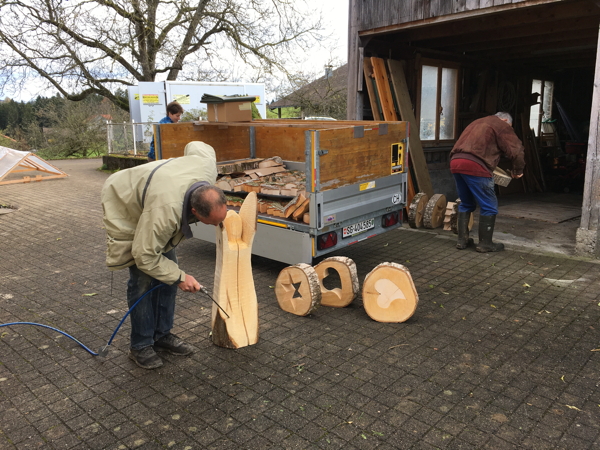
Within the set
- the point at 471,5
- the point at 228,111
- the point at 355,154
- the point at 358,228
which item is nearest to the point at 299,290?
the point at 358,228

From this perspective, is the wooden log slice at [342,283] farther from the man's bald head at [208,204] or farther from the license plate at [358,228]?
the man's bald head at [208,204]

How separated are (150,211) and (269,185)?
3108 mm

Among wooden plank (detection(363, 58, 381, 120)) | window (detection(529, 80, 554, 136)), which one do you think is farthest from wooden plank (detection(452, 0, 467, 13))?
window (detection(529, 80, 554, 136))

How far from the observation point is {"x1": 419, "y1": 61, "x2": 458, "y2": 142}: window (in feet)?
32.6

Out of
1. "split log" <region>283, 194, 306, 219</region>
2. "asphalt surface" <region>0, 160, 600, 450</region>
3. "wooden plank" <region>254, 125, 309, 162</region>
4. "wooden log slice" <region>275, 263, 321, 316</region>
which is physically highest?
"wooden plank" <region>254, 125, 309, 162</region>

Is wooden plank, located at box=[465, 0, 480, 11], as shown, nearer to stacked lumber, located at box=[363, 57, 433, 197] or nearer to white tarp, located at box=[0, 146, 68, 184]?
stacked lumber, located at box=[363, 57, 433, 197]

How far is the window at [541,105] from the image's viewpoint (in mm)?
13578

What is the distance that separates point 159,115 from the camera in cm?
1870

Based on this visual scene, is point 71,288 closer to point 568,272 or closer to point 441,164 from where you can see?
point 568,272

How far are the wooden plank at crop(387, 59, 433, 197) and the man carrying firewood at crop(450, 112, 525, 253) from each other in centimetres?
209

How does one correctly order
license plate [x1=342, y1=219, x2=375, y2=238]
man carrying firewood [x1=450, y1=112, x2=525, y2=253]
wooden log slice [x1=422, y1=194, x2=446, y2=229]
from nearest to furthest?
1. license plate [x1=342, y1=219, x2=375, y2=238]
2. man carrying firewood [x1=450, y1=112, x2=525, y2=253]
3. wooden log slice [x1=422, y1=194, x2=446, y2=229]

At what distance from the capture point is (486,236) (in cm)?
683

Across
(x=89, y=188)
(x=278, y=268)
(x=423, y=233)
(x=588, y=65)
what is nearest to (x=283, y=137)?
(x=278, y=268)

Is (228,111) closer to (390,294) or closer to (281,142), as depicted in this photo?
(281,142)
